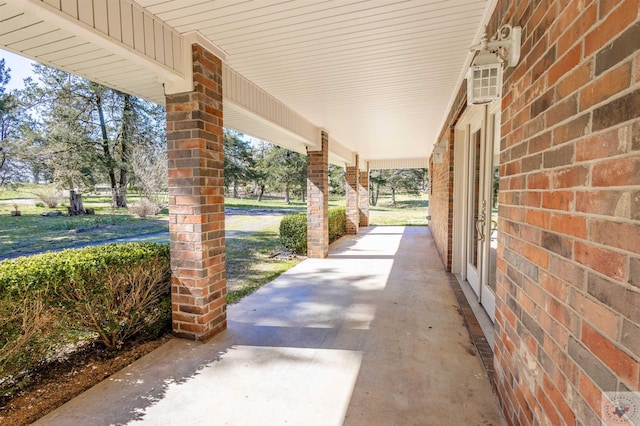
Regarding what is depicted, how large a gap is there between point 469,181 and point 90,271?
4535 millimetres

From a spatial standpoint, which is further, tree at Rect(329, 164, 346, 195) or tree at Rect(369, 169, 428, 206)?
tree at Rect(369, 169, 428, 206)

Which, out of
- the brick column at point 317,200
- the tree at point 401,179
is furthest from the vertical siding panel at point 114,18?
the tree at point 401,179

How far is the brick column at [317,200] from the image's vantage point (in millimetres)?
6914

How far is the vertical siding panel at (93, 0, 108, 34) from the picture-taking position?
209 cm

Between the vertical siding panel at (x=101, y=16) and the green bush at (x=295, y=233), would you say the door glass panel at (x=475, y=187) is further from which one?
the vertical siding panel at (x=101, y=16)

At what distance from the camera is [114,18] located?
2.21 m

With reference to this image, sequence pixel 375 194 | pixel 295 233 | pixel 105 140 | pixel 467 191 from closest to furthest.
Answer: pixel 467 191 < pixel 295 233 < pixel 105 140 < pixel 375 194

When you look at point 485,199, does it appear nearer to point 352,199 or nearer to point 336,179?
point 352,199

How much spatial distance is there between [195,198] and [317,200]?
4195mm

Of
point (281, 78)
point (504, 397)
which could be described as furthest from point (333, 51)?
point (504, 397)

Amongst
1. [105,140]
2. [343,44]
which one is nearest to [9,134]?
[105,140]

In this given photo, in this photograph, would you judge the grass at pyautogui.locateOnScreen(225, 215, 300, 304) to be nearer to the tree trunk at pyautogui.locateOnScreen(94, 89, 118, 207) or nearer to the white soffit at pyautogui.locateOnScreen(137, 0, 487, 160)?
the white soffit at pyautogui.locateOnScreen(137, 0, 487, 160)

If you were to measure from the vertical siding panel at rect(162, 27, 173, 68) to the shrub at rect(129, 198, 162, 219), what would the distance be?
44.8ft

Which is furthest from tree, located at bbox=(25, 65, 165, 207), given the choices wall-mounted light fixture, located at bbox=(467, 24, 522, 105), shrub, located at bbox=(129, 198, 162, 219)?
wall-mounted light fixture, located at bbox=(467, 24, 522, 105)
